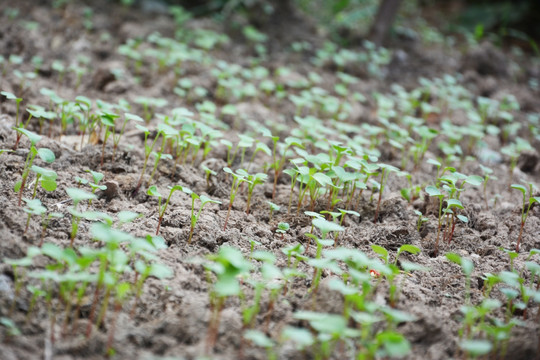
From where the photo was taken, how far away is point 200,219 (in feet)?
6.51

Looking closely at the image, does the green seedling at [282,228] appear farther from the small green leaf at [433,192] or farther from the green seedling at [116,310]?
the green seedling at [116,310]

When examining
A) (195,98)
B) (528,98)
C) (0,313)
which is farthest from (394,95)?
(0,313)

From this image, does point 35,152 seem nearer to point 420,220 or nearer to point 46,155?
point 46,155

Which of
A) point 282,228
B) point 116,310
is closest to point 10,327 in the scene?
point 116,310

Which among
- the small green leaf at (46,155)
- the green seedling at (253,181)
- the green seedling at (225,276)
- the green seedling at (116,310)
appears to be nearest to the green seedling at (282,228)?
the green seedling at (253,181)

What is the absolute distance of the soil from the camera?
1374 millimetres

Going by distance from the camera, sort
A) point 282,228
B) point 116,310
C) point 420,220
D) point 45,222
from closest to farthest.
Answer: point 116,310, point 45,222, point 282,228, point 420,220

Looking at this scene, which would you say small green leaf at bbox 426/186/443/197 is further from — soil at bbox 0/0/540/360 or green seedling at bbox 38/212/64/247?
green seedling at bbox 38/212/64/247

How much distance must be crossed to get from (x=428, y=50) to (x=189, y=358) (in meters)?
5.05

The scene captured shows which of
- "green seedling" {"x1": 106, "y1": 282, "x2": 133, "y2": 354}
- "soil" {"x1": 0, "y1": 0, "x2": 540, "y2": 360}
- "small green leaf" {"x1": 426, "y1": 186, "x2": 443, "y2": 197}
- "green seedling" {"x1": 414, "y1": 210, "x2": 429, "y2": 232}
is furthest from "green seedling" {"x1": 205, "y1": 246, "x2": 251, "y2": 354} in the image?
"green seedling" {"x1": 414, "y1": 210, "x2": 429, "y2": 232}

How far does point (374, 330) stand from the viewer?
1.43 m

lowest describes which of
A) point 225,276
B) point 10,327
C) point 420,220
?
point 10,327

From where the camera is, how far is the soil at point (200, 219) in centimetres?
137

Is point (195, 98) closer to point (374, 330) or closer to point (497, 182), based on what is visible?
point (497, 182)
